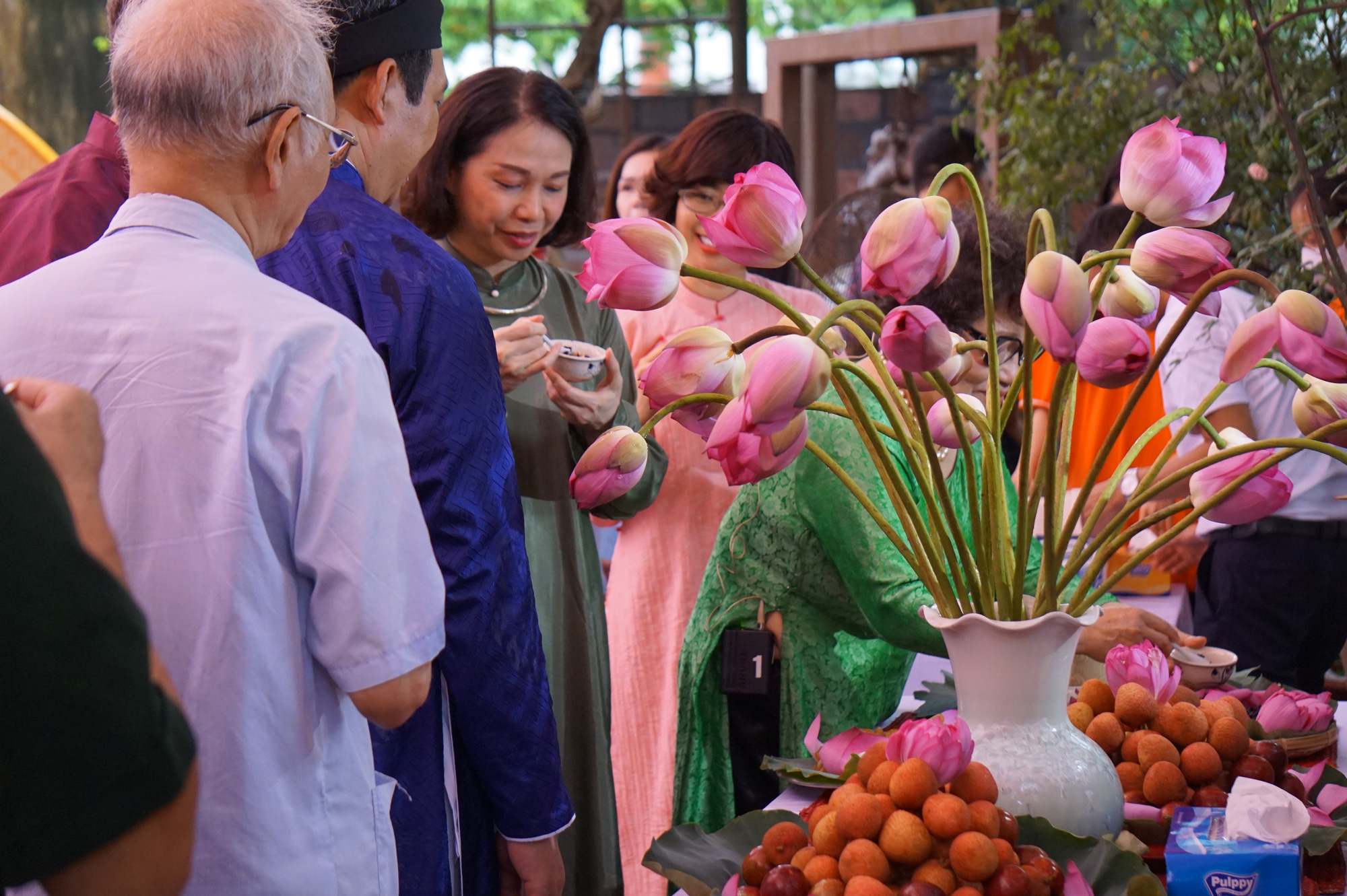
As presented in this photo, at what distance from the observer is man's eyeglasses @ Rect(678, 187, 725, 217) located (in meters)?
2.41

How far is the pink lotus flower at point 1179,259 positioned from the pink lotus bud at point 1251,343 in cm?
5

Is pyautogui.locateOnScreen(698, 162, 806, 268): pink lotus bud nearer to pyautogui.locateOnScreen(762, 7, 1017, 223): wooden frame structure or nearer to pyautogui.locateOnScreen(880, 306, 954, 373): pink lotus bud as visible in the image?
pyautogui.locateOnScreen(880, 306, 954, 373): pink lotus bud

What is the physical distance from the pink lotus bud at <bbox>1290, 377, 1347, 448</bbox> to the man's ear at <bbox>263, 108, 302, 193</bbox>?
762 mm

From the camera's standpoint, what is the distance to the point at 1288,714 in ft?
4.13

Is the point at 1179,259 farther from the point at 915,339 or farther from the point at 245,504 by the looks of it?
the point at 245,504

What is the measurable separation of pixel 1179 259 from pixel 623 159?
8.54ft

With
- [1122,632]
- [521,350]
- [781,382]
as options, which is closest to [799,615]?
[1122,632]

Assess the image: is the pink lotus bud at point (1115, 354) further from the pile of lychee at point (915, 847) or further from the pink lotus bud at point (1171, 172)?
the pile of lychee at point (915, 847)

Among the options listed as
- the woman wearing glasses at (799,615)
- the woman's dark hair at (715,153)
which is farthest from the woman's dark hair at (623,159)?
the woman wearing glasses at (799,615)

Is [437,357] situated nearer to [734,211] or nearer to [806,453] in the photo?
[734,211]

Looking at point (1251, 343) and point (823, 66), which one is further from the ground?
point (823, 66)

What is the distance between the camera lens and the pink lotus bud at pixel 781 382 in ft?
2.47

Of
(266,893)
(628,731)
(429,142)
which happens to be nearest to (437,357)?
(429,142)

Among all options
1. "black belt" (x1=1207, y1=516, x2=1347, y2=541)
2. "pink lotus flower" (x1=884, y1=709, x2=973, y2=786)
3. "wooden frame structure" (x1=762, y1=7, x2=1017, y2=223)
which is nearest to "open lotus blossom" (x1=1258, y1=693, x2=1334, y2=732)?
"pink lotus flower" (x1=884, y1=709, x2=973, y2=786)
